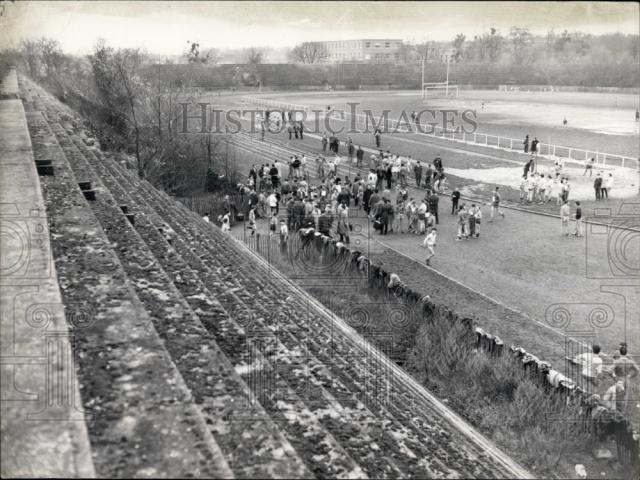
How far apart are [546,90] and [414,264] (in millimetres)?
76317

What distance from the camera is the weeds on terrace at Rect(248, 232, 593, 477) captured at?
27.3 feet

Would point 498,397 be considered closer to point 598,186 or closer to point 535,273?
point 535,273

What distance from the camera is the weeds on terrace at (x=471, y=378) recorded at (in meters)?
8.32

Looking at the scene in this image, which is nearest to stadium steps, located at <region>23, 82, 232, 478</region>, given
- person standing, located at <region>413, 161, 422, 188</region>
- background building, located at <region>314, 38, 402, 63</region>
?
person standing, located at <region>413, 161, 422, 188</region>

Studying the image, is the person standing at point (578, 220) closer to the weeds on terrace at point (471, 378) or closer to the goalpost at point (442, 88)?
the weeds on terrace at point (471, 378)

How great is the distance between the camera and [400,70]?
9825 cm

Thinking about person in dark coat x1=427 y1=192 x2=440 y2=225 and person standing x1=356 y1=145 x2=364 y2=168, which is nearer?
person in dark coat x1=427 y1=192 x2=440 y2=225

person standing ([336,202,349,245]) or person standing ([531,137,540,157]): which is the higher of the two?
person standing ([531,137,540,157])

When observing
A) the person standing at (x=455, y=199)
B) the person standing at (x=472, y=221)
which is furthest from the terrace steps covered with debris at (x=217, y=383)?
the person standing at (x=455, y=199)

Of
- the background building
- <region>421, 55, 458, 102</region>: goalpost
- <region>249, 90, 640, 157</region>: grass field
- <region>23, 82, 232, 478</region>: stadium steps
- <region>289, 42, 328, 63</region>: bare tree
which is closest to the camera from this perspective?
<region>23, 82, 232, 478</region>: stadium steps

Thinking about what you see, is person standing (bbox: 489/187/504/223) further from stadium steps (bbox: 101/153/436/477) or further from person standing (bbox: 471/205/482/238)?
stadium steps (bbox: 101/153/436/477)

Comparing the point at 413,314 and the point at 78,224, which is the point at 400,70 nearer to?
the point at 413,314

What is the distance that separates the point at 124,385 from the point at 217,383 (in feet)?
1.65

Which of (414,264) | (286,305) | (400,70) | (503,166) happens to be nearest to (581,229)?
(414,264)
